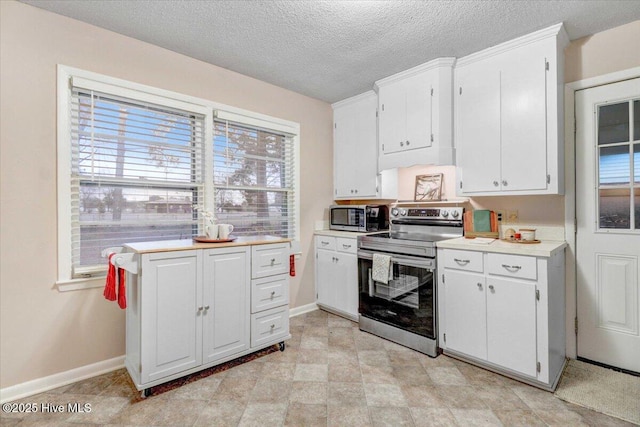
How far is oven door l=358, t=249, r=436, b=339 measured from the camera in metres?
2.53

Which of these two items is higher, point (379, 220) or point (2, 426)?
point (379, 220)

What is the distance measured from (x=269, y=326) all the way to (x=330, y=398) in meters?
0.82

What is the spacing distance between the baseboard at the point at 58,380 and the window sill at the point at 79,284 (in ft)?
1.88

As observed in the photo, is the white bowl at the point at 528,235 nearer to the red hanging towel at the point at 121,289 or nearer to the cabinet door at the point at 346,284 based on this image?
the cabinet door at the point at 346,284

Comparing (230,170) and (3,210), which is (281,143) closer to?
(230,170)

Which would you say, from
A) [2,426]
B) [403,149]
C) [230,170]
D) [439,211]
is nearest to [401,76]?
[403,149]

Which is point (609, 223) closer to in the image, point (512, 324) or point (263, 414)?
point (512, 324)

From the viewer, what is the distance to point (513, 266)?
2139mm

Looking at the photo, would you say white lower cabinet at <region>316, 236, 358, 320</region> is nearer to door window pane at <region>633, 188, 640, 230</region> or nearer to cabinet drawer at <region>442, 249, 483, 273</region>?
cabinet drawer at <region>442, 249, 483, 273</region>

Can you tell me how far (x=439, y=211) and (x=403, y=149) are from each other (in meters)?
0.72

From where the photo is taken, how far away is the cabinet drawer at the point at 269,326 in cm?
251

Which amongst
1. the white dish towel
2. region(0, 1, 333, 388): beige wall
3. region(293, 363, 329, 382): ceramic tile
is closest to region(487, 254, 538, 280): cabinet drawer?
the white dish towel

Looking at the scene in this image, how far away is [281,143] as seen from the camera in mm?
3529

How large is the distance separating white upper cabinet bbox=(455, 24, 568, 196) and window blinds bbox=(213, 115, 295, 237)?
1842 millimetres
